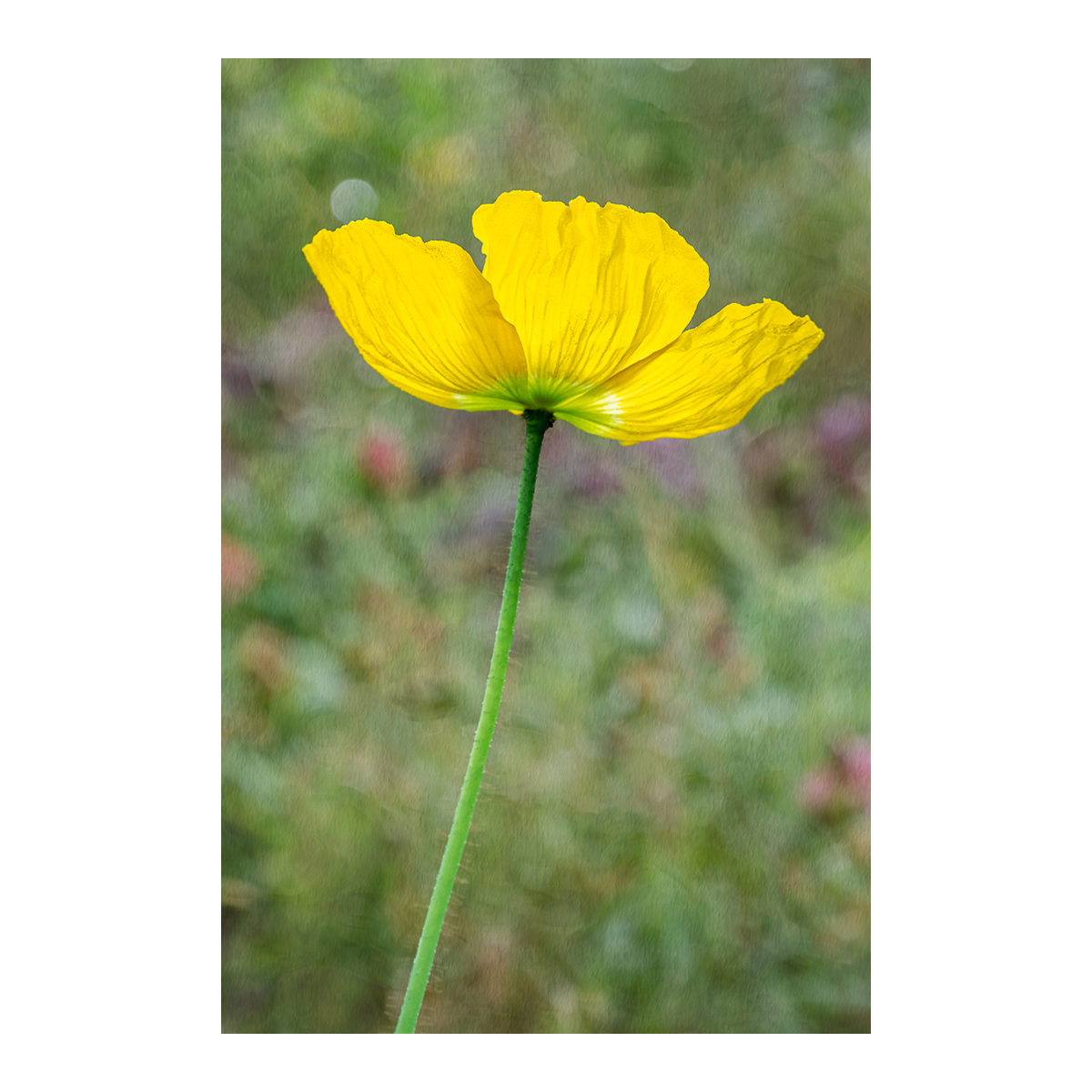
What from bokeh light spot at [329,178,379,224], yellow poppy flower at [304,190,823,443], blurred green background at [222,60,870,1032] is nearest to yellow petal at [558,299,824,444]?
yellow poppy flower at [304,190,823,443]

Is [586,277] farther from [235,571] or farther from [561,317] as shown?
[235,571]

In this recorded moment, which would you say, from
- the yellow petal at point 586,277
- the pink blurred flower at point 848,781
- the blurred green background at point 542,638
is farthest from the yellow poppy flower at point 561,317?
the pink blurred flower at point 848,781

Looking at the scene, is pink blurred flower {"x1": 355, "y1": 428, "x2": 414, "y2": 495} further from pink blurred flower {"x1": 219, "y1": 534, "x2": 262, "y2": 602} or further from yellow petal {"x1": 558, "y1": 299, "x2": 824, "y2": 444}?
yellow petal {"x1": 558, "y1": 299, "x2": 824, "y2": 444}

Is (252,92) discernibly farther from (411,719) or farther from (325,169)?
(411,719)

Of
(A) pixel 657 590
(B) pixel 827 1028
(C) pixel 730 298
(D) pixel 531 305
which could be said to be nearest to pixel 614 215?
(D) pixel 531 305

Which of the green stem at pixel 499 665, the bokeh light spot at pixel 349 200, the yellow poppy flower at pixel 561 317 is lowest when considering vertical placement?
the green stem at pixel 499 665

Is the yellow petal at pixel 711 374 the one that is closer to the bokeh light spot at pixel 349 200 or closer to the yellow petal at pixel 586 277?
the yellow petal at pixel 586 277

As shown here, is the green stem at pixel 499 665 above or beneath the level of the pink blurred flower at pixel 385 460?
beneath
